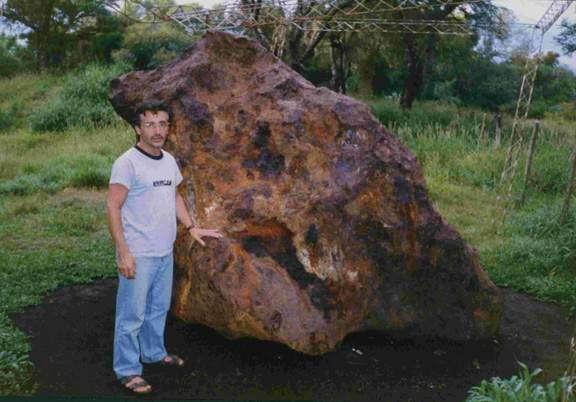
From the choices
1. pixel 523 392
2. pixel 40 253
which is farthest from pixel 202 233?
pixel 40 253

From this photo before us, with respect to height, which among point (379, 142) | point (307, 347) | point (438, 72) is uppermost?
point (438, 72)

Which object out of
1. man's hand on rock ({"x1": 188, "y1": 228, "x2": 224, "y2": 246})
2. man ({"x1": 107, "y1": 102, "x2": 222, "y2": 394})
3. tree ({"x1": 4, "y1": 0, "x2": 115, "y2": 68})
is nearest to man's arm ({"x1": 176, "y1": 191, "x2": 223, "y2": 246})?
man's hand on rock ({"x1": 188, "y1": 228, "x2": 224, "y2": 246})

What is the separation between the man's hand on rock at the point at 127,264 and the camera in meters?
3.78

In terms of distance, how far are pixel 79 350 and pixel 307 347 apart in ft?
4.88

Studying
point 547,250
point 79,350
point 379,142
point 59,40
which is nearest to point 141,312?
point 79,350

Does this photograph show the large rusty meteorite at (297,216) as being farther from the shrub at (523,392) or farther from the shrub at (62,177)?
the shrub at (62,177)

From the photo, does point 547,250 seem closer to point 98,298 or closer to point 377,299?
point 377,299

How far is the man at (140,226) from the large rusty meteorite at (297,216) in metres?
0.59

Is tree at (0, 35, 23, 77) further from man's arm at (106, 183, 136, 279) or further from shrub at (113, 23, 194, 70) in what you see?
man's arm at (106, 183, 136, 279)

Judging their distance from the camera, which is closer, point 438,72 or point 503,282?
point 503,282

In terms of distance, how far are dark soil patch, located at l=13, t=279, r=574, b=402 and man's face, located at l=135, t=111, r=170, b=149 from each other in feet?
4.65

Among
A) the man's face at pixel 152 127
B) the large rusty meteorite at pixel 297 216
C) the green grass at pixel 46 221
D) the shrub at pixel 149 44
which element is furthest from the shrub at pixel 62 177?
the shrub at pixel 149 44

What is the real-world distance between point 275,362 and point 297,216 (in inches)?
37.1

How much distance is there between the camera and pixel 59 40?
22.1m
